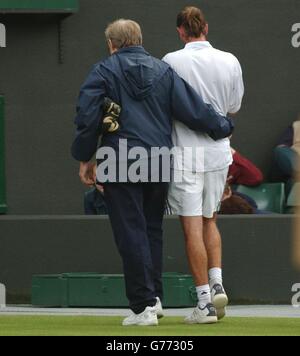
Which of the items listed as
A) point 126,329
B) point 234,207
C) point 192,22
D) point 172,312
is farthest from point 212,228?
point 234,207

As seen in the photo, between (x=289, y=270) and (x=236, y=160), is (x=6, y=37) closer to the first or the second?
(x=236, y=160)

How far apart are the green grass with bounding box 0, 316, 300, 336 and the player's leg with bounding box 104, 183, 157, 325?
169 millimetres

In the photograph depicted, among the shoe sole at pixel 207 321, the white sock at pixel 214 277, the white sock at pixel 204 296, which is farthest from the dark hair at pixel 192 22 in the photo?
the shoe sole at pixel 207 321

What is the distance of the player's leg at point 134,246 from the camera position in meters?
9.10

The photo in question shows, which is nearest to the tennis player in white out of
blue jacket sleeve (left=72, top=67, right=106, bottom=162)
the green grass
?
the green grass

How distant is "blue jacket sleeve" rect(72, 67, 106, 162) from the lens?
9.03m

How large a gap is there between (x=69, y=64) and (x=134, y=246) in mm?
5191

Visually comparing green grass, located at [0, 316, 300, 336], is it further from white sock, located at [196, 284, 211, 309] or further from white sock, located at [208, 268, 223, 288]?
white sock, located at [208, 268, 223, 288]

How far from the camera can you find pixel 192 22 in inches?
385

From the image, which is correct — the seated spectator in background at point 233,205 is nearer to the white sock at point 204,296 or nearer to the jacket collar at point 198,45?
the jacket collar at point 198,45

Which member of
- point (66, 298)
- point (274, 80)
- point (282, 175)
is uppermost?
point (274, 80)

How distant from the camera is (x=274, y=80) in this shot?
14.4m

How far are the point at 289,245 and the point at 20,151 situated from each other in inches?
110
